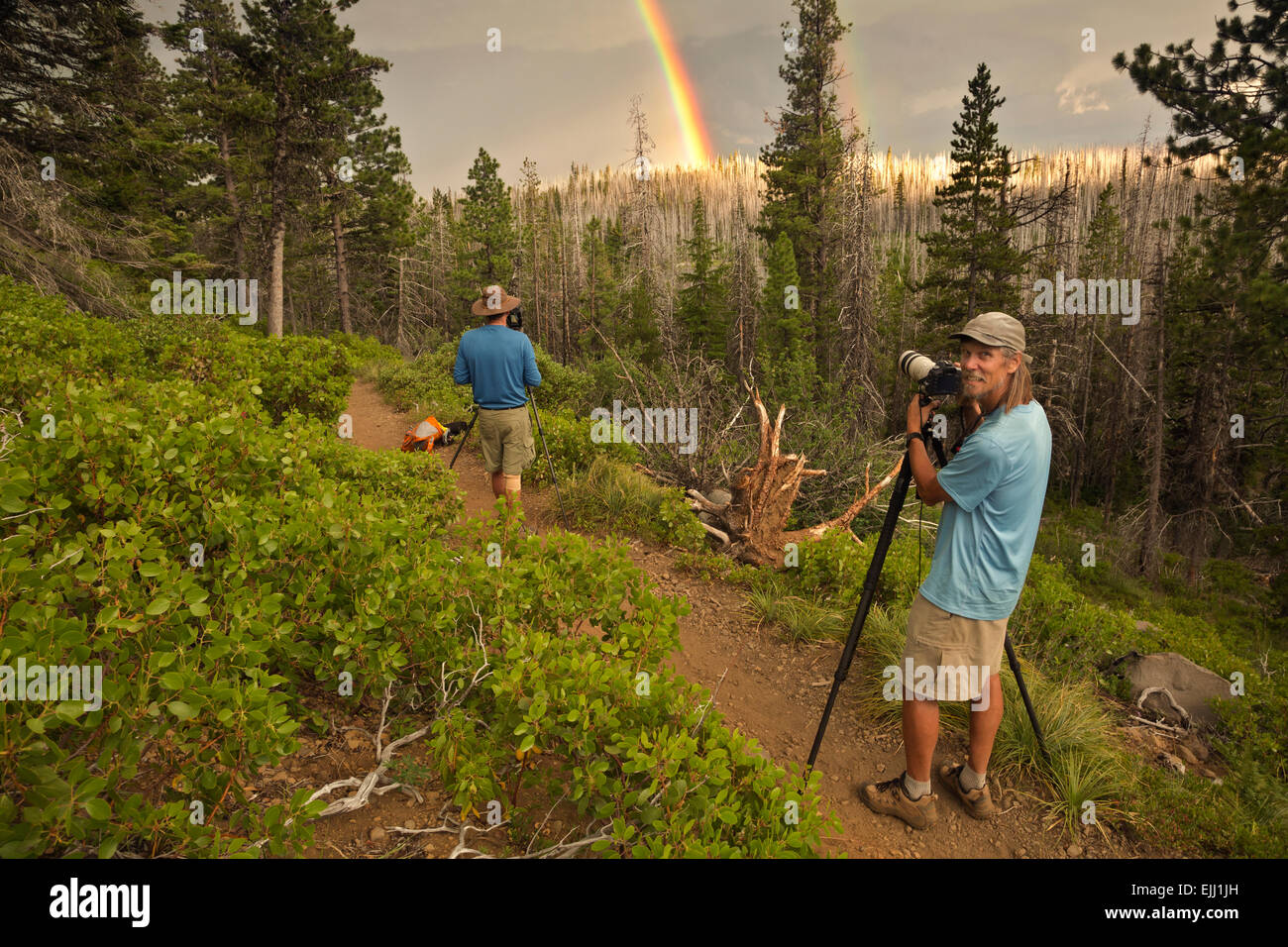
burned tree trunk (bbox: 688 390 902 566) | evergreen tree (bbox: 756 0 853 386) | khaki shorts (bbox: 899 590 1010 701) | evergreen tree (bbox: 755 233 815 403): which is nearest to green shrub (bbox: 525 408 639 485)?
burned tree trunk (bbox: 688 390 902 566)

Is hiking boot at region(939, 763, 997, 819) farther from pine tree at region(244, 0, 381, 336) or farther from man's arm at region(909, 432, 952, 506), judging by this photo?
pine tree at region(244, 0, 381, 336)

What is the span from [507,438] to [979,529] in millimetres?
4570

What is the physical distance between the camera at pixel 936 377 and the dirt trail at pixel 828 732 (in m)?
2.32

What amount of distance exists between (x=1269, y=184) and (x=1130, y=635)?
11.6 m

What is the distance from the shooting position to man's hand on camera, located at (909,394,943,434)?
10.3 ft

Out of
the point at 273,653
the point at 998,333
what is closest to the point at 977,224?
the point at 998,333

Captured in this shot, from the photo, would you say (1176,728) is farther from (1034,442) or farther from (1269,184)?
(1269,184)

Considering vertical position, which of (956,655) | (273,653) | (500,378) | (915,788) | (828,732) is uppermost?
(500,378)

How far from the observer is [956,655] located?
299 cm

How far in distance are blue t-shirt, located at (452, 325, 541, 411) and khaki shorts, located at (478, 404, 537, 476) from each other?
0.09 m

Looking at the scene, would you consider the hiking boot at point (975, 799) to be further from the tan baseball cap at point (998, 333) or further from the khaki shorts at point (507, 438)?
the khaki shorts at point (507, 438)

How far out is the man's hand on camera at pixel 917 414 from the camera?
10.3 ft

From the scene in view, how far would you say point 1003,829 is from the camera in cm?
349

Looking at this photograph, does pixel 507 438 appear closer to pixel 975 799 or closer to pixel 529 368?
pixel 529 368
